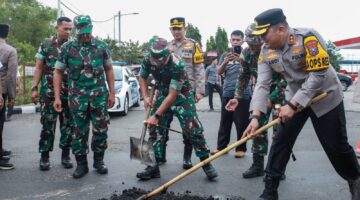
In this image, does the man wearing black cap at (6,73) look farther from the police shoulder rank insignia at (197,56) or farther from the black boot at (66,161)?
the police shoulder rank insignia at (197,56)

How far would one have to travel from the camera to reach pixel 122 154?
6.93 metres

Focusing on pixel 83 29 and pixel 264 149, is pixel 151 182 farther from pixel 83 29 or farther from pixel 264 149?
pixel 83 29

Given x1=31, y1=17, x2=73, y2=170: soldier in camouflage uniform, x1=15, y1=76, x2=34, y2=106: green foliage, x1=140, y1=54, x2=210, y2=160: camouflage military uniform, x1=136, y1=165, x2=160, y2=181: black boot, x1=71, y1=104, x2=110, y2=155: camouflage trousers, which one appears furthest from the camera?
x1=15, y1=76, x2=34, y2=106: green foliage

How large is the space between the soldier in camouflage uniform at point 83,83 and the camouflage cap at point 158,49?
82cm

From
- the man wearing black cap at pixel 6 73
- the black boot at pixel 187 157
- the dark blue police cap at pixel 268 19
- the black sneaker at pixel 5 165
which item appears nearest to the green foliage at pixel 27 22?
the man wearing black cap at pixel 6 73

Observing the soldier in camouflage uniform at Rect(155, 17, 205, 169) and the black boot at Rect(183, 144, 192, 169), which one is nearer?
the black boot at Rect(183, 144, 192, 169)

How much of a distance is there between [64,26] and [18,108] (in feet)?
26.4

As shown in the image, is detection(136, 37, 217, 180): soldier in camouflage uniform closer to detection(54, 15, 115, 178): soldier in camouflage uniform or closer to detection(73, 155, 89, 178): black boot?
detection(54, 15, 115, 178): soldier in camouflage uniform

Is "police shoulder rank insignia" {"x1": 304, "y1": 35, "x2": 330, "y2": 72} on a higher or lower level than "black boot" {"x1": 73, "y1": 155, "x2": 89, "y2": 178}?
higher

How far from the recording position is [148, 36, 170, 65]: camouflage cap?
189 inches

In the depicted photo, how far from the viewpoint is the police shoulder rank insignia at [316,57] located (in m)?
3.64

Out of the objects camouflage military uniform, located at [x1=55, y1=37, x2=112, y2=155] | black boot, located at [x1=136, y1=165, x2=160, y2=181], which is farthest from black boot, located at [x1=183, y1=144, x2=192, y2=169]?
camouflage military uniform, located at [x1=55, y1=37, x2=112, y2=155]

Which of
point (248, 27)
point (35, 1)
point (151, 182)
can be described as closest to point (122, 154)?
point (151, 182)

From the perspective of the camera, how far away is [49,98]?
5668 millimetres
